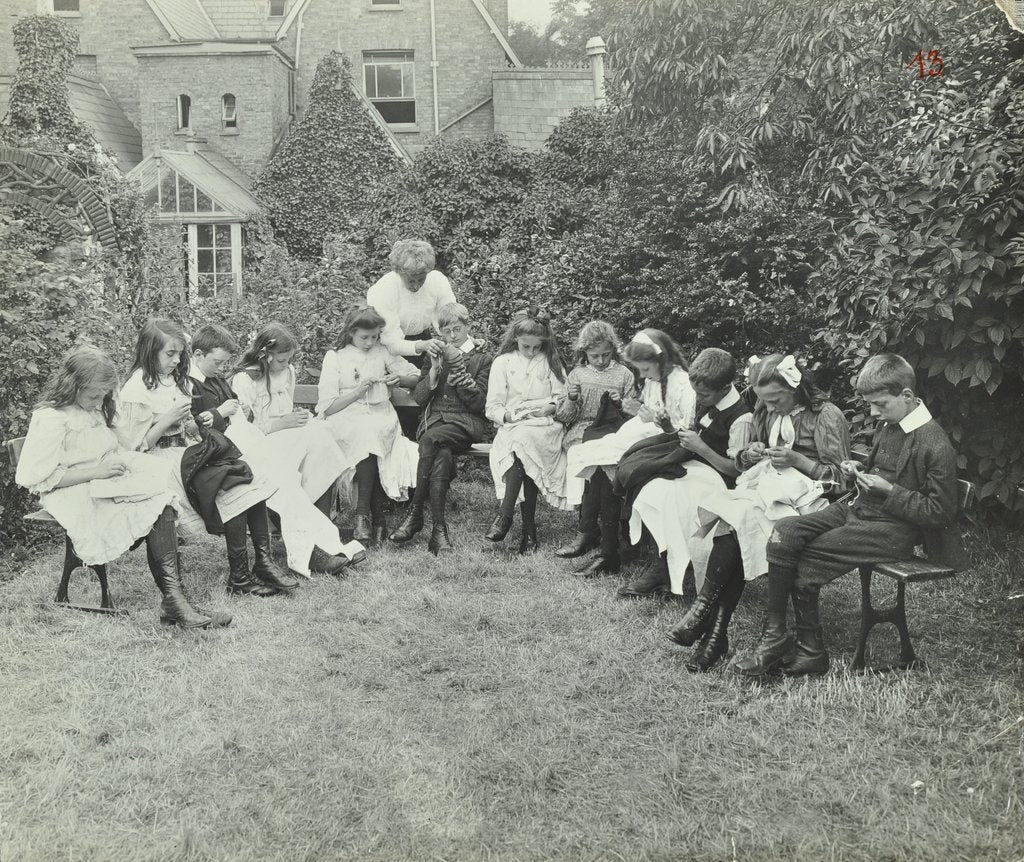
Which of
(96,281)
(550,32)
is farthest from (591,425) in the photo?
(550,32)

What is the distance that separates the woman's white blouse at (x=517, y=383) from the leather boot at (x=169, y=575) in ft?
8.28

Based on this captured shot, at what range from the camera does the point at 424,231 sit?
54.6ft

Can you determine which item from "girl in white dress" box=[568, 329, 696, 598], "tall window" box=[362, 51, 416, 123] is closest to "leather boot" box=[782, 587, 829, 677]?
"girl in white dress" box=[568, 329, 696, 598]

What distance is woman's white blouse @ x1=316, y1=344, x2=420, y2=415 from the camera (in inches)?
294

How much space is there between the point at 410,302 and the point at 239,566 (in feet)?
8.92

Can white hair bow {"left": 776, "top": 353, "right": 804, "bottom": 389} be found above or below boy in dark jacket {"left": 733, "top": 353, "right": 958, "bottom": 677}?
above

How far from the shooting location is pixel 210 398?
21.4ft

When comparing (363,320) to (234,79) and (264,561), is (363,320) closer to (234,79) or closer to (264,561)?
(264,561)

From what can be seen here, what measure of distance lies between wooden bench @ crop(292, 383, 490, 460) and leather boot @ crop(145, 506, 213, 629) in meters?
2.37

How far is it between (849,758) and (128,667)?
3263mm

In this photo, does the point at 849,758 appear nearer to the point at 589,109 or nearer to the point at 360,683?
the point at 360,683

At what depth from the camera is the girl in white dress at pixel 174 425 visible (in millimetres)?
6074

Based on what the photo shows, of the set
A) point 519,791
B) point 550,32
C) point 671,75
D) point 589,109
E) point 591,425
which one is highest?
point 550,32

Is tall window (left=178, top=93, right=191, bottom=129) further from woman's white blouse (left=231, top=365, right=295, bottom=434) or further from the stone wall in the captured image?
woman's white blouse (left=231, top=365, right=295, bottom=434)
